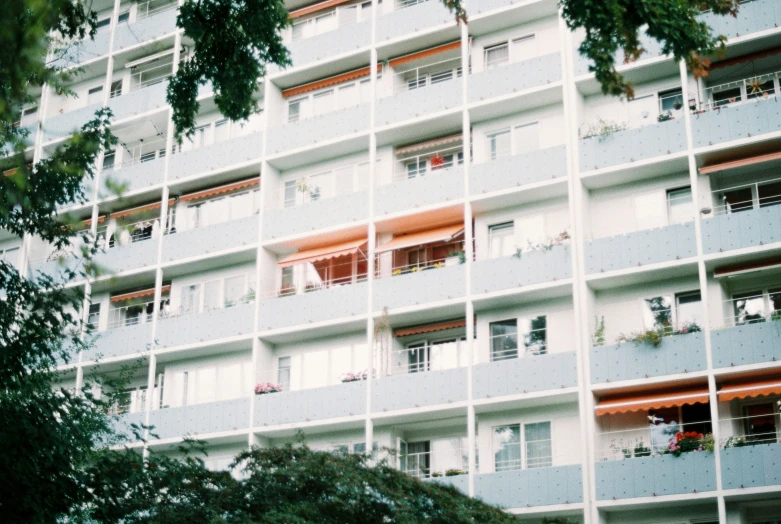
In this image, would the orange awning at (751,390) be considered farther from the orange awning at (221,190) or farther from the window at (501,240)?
the orange awning at (221,190)

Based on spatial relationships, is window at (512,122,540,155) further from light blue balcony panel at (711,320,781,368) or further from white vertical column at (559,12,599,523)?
light blue balcony panel at (711,320,781,368)

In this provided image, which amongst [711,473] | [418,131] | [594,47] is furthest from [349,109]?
[594,47]

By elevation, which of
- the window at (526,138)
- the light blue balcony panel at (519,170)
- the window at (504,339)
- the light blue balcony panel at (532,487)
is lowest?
the light blue balcony panel at (532,487)

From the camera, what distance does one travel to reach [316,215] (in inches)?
1556

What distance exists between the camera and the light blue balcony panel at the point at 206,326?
3959 centimetres

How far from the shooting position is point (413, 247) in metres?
38.7

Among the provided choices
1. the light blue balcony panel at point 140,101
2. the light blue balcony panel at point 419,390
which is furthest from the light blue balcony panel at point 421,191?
the light blue balcony panel at point 140,101

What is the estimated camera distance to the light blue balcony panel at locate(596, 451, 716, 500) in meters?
30.4

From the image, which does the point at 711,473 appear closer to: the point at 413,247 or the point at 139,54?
the point at 413,247

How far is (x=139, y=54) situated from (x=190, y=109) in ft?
99.6

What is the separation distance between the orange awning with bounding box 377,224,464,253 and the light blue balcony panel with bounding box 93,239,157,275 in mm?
9415

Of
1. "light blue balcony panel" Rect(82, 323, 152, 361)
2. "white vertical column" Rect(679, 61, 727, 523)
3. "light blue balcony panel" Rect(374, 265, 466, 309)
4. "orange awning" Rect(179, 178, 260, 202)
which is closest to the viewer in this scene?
"white vertical column" Rect(679, 61, 727, 523)

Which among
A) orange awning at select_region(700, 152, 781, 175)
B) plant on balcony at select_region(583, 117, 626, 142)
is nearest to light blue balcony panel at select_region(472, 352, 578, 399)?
orange awning at select_region(700, 152, 781, 175)

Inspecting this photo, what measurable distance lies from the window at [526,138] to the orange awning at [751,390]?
33.3ft
